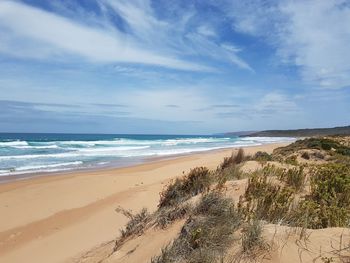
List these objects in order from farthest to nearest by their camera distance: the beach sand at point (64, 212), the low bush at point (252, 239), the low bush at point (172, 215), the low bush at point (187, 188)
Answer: the beach sand at point (64, 212)
the low bush at point (187, 188)
the low bush at point (172, 215)
the low bush at point (252, 239)

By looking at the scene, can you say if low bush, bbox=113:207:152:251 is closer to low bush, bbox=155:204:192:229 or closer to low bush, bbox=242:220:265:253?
low bush, bbox=155:204:192:229

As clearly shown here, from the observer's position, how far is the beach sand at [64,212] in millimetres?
7129

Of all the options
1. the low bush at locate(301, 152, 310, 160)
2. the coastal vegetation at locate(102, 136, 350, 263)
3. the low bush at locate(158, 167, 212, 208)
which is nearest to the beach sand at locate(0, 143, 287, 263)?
the low bush at locate(158, 167, 212, 208)

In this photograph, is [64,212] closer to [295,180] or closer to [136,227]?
[136,227]

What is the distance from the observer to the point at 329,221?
439 cm

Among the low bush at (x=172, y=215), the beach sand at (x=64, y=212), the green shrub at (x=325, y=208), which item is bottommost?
the beach sand at (x=64, y=212)

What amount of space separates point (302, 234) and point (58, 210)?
7548mm

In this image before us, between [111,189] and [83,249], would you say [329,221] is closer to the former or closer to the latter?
[83,249]

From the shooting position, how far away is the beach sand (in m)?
7.13

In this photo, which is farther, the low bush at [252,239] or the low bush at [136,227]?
the low bush at [136,227]

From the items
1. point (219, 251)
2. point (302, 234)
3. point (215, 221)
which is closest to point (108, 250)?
point (215, 221)

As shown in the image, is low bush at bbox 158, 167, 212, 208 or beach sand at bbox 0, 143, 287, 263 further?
beach sand at bbox 0, 143, 287, 263

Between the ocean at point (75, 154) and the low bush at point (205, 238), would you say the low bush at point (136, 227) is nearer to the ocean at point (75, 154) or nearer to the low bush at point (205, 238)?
the low bush at point (205, 238)

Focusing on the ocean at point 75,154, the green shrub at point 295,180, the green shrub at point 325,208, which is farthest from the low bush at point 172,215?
the ocean at point 75,154
